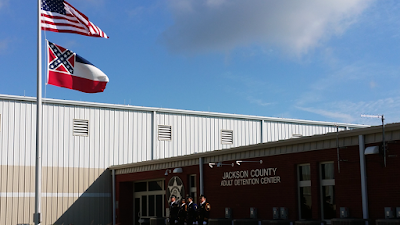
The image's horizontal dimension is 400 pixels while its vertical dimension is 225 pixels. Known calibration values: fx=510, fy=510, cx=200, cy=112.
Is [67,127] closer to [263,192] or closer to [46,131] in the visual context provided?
[46,131]

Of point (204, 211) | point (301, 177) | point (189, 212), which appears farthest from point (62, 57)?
point (301, 177)

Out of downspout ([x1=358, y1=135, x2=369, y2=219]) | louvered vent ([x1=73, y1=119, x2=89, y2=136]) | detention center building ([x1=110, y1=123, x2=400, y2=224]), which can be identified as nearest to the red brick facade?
detention center building ([x1=110, y1=123, x2=400, y2=224])

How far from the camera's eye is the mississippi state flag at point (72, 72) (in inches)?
625

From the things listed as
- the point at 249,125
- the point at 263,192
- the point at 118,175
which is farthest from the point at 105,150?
the point at 263,192

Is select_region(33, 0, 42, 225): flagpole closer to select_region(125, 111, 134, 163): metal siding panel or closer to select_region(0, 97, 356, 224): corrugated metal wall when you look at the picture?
select_region(0, 97, 356, 224): corrugated metal wall

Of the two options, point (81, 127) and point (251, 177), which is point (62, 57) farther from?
point (81, 127)

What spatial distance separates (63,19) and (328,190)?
10.2 metres

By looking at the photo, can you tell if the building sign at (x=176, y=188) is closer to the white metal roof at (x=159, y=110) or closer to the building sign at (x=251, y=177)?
the building sign at (x=251, y=177)

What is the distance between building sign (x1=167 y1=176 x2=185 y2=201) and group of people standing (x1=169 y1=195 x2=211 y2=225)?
777 mm

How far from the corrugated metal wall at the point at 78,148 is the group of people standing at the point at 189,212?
8787 millimetres

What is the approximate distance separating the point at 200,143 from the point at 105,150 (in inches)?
258

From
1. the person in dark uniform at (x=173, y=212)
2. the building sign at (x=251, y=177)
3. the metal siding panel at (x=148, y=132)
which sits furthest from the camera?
the metal siding panel at (x=148, y=132)

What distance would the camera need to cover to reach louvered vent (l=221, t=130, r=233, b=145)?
34.9m

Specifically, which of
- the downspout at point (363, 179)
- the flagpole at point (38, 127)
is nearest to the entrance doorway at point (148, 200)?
the flagpole at point (38, 127)
